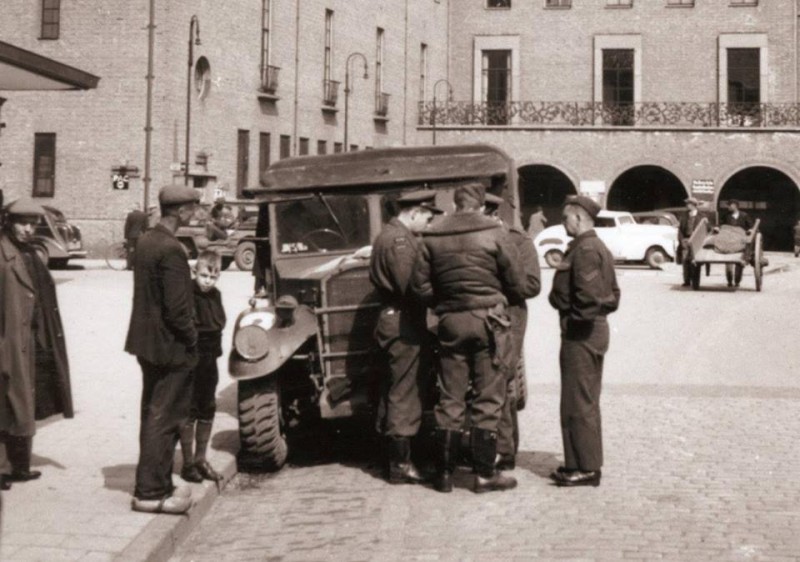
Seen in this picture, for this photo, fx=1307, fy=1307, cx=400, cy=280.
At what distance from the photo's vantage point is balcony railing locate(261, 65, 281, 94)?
37.9m

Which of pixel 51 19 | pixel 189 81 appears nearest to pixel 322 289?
pixel 189 81

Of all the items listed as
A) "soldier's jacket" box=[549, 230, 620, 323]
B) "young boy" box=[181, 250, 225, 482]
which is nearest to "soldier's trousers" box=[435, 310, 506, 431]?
"soldier's jacket" box=[549, 230, 620, 323]

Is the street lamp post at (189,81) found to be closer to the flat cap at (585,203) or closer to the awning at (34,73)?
the awning at (34,73)

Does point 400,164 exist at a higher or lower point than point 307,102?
lower

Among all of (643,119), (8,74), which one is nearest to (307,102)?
(643,119)

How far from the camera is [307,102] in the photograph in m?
40.8

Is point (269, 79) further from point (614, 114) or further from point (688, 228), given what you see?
point (614, 114)

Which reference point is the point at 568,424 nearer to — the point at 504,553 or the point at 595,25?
the point at 504,553

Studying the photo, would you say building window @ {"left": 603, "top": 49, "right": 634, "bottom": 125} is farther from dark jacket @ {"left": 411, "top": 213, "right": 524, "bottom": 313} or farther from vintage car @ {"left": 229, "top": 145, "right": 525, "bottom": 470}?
dark jacket @ {"left": 411, "top": 213, "right": 524, "bottom": 313}

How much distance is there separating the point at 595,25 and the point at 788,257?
11732 mm

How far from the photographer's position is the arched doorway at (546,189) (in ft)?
164

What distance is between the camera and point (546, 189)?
50.5 m

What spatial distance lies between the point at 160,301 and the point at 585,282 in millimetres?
2732

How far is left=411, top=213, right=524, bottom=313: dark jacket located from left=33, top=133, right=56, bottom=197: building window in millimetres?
27224
